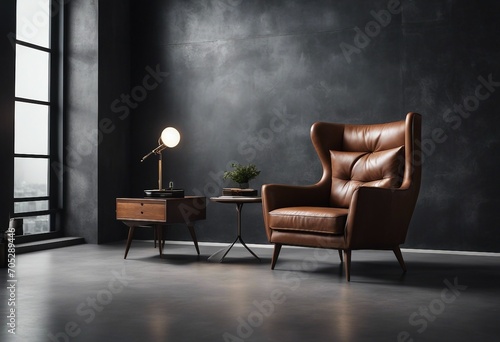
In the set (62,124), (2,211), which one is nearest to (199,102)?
(62,124)

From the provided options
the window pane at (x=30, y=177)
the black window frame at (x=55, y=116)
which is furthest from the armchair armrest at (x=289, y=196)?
the black window frame at (x=55, y=116)

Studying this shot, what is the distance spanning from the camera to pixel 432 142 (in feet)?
17.8

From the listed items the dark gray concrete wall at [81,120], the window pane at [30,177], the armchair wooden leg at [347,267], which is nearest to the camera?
the armchair wooden leg at [347,267]

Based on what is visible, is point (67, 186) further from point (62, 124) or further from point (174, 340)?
point (174, 340)

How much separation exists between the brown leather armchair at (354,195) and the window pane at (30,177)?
264 centimetres

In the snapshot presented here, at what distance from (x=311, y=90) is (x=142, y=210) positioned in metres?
2.18

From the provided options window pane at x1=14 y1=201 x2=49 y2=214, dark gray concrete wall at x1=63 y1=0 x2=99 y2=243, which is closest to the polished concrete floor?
window pane at x1=14 y1=201 x2=49 y2=214

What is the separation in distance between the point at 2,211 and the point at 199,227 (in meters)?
2.05

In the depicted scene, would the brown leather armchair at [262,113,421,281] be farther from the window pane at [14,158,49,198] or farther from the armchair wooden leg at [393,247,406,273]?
the window pane at [14,158,49,198]

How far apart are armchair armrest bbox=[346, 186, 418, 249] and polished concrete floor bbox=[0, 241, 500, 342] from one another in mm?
270

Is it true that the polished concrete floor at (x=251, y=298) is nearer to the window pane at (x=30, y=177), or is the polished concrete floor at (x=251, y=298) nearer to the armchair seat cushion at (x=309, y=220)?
the armchair seat cushion at (x=309, y=220)

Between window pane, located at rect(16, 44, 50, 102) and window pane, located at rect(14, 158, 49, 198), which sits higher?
window pane, located at rect(16, 44, 50, 102)

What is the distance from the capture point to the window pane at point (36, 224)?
19.1ft

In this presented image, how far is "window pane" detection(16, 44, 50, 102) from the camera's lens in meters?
5.70
